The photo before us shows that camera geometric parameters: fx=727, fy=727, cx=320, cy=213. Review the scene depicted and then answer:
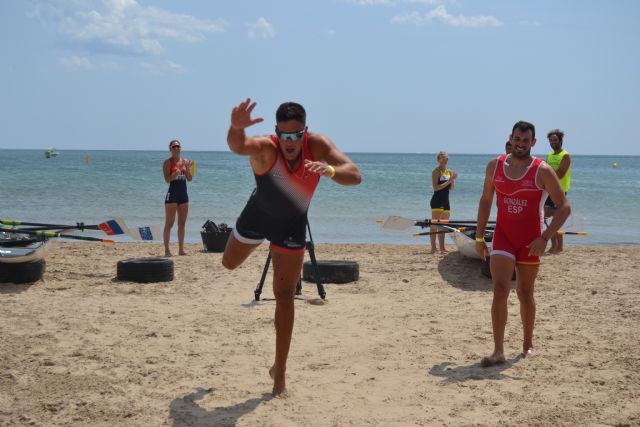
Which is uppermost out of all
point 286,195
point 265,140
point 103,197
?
point 265,140

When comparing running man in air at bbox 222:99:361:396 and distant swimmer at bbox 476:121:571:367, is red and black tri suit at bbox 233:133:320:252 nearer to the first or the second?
running man in air at bbox 222:99:361:396

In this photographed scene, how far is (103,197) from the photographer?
30.6m

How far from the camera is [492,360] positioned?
6.01 m

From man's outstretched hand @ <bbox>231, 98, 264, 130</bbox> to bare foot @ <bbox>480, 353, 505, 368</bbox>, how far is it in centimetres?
291

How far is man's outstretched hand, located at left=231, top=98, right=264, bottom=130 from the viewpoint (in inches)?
176

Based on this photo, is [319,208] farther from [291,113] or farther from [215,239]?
[291,113]

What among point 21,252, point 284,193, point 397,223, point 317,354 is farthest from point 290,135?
point 397,223

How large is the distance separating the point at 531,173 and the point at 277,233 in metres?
2.23

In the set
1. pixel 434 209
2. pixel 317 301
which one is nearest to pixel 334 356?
pixel 317 301

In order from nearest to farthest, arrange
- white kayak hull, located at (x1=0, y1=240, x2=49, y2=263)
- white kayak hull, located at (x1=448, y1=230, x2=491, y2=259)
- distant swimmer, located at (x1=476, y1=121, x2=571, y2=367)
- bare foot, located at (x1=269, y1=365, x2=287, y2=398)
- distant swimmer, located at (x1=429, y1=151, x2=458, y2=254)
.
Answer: bare foot, located at (x1=269, y1=365, x2=287, y2=398) → distant swimmer, located at (x1=476, y1=121, x2=571, y2=367) → white kayak hull, located at (x1=0, y1=240, x2=49, y2=263) → white kayak hull, located at (x1=448, y1=230, x2=491, y2=259) → distant swimmer, located at (x1=429, y1=151, x2=458, y2=254)

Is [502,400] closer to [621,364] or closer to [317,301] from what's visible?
[621,364]

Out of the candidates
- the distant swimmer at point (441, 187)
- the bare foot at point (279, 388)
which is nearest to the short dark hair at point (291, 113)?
the bare foot at point (279, 388)

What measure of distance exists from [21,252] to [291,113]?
5.51 metres

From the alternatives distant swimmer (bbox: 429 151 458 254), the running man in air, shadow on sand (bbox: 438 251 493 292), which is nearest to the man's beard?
the running man in air
